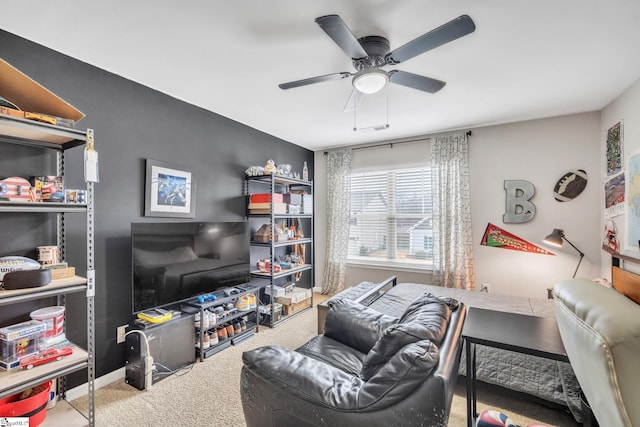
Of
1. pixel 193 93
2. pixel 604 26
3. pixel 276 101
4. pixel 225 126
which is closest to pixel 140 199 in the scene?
pixel 193 93

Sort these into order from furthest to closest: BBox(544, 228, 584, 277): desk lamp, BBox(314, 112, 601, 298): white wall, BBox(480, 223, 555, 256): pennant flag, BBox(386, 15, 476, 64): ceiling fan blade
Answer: BBox(480, 223, 555, 256): pennant flag
BBox(314, 112, 601, 298): white wall
BBox(544, 228, 584, 277): desk lamp
BBox(386, 15, 476, 64): ceiling fan blade

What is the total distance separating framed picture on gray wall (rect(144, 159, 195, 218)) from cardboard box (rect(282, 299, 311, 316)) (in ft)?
5.40

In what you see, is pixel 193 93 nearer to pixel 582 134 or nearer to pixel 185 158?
pixel 185 158

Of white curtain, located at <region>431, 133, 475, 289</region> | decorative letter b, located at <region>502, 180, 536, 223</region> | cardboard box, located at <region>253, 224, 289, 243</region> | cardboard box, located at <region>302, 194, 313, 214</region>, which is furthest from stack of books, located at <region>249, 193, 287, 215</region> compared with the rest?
decorative letter b, located at <region>502, 180, 536, 223</region>

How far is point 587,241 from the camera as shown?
316cm

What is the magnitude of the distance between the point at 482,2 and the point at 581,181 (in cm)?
271

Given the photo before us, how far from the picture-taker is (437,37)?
57.8 inches

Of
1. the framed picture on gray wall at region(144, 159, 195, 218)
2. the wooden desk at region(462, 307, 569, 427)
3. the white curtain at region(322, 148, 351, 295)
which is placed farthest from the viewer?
the white curtain at region(322, 148, 351, 295)

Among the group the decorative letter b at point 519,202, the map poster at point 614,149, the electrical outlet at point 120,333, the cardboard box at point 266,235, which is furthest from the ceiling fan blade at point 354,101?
the electrical outlet at point 120,333

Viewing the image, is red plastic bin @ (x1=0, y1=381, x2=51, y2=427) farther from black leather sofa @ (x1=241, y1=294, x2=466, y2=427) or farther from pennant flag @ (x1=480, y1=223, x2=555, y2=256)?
pennant flag @ (x1=480, y1=223, x2=555, y2=256)

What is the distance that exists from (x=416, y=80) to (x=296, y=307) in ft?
9.75

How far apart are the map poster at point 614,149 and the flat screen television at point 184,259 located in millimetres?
3685

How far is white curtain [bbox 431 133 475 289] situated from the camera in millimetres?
3695

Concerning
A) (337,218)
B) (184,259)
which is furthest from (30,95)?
(337,218)
